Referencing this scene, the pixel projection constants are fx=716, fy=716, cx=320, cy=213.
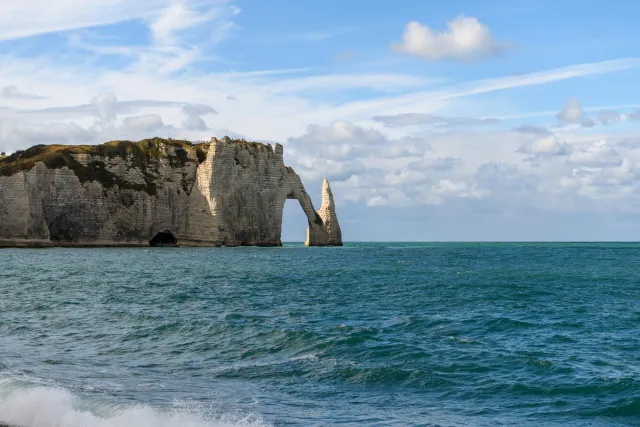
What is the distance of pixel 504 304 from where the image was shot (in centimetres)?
3716

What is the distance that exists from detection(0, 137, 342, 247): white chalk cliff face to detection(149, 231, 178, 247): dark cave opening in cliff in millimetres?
172

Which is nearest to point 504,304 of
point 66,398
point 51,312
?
point 51,312

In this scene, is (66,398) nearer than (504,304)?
Yes

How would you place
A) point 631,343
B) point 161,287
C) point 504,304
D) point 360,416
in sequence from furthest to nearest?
1. point 161,287
2. point 504,304
3. point 631,343
4. point 360,416

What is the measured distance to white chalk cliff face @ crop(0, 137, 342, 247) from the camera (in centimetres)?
10638

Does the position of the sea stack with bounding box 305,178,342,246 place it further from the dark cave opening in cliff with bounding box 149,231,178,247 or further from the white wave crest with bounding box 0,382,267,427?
the white wave crest with bounding box 0,382,267,427

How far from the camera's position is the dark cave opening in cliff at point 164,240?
122 metres

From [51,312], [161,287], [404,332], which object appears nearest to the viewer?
[404,332]

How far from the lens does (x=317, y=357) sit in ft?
74.8

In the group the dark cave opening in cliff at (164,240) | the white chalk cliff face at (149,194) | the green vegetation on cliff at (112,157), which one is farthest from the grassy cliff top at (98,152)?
the dark cave opening in cliff at (164,240)

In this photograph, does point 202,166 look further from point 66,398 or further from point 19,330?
point 66,398

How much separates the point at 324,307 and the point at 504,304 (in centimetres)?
948

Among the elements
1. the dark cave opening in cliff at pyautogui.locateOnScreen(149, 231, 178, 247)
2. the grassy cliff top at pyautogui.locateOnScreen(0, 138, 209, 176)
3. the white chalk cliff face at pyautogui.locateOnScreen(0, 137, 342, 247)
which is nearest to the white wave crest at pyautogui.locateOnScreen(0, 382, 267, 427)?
the white chalk cliff face at pyautogui.locateOnScreen(0, 137, 342, 247)

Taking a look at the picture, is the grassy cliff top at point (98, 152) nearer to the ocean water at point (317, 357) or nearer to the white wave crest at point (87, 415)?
the ocean water at point (317, 357)
